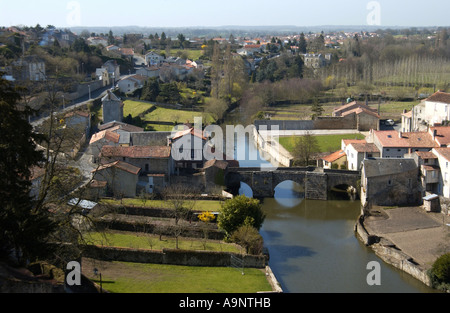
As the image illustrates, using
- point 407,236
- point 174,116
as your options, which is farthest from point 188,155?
point 174,116

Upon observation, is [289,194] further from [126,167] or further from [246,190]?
[126,167]

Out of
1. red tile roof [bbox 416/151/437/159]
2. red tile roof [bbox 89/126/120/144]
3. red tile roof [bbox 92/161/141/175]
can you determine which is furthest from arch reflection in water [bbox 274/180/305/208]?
red tile roof [bbox 89/126/120/144]

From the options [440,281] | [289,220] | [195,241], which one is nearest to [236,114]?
[289,220]

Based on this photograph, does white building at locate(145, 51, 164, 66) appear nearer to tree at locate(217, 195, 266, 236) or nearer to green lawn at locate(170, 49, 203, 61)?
green lawn at locate(170, 49, 203, 61)

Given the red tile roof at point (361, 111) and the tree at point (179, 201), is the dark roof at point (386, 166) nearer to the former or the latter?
the tree at point (179, 201)

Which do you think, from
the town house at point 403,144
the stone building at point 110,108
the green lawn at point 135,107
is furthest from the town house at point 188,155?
the green lawn at point 135,107
